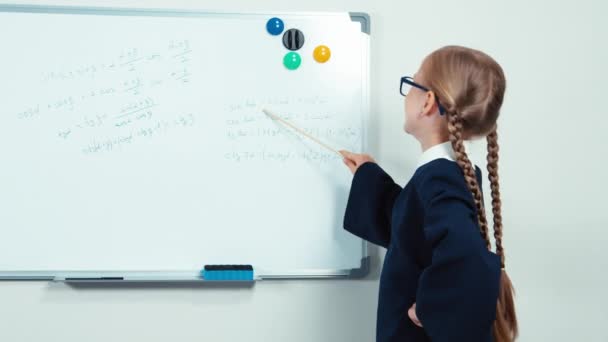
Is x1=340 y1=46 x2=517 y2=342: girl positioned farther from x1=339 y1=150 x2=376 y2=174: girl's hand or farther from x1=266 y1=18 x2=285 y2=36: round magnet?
x1=266 y1=18 x2=285 y2=36: round magnet

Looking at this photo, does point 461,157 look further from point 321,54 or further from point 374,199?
point 321,54

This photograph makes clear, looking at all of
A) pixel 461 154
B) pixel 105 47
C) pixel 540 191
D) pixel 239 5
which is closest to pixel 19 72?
pixel 105 47

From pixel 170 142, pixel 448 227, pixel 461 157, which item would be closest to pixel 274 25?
pixel 170 142

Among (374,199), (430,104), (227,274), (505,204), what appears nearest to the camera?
(430,104)

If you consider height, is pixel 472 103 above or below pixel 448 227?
above

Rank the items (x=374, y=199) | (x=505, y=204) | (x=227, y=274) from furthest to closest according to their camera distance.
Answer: (x=505, y=204)
(x=227, y=274)
(x=374, y=199)

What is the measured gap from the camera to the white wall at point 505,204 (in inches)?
60.2

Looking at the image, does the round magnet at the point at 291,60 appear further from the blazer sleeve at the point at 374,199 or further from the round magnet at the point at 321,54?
the blazer sleeve at the point at 374,199

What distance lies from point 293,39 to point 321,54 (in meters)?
0.08

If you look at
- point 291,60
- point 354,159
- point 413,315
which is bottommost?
point 413,315

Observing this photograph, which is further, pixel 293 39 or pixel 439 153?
pixel 293 39

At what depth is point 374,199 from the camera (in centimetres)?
137

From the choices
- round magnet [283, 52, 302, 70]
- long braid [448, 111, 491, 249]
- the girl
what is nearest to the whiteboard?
round magnet [283, 52, 302, 70]

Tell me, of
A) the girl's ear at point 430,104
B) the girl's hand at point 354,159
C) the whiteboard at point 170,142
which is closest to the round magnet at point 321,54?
the whiteboard at point 170,142
